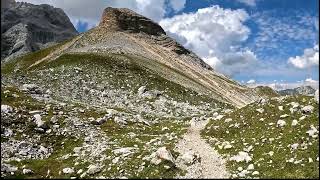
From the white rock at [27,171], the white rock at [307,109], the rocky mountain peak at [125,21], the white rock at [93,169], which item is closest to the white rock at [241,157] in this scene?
the white rock at [307,109]

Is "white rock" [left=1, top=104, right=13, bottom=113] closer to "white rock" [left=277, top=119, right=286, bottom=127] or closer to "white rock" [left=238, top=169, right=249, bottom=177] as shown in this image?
"white rock" [left=238, top=169, right=249, bottom=177]

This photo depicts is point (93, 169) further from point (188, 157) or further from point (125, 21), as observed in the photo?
point (125, 21)

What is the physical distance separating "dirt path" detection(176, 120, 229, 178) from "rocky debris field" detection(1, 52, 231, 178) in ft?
1.89

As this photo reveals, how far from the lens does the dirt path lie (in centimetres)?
2533

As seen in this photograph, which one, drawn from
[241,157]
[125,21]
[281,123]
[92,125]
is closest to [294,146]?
[241,157]

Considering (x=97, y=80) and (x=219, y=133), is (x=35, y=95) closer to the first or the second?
(x=97, y=80)

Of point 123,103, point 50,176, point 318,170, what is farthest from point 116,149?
point 123,103

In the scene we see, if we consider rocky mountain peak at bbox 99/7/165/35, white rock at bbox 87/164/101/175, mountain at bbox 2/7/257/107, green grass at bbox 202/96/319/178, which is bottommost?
white rock at bbox 87/164/101/175

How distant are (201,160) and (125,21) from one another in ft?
377

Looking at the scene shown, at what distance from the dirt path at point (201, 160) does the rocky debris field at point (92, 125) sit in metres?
0.58

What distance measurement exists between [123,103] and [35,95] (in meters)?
13.0

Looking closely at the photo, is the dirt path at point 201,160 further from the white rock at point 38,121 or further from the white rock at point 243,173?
the white rock at point 38,121

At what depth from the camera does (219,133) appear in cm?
3659

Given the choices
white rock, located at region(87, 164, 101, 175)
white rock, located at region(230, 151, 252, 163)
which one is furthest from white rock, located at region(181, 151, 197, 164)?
white rock, located at region(87, 164, 101, 175)
